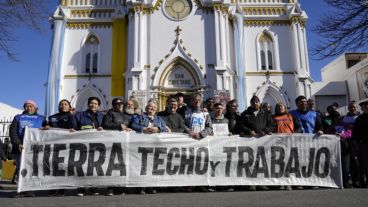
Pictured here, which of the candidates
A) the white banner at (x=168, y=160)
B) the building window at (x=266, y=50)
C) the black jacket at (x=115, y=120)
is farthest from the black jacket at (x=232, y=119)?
the building window at (x=266, y=50)

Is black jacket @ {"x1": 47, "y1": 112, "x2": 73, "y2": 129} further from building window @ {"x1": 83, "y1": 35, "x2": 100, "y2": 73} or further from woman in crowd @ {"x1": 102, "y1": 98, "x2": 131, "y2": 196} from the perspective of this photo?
building window @ {"x1": 83, "y1": 35, "x2": 100, "y2": 73}

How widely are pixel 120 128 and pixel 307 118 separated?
169 inches

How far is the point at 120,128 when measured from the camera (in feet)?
20.7

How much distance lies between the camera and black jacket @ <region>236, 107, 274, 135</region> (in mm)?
6566

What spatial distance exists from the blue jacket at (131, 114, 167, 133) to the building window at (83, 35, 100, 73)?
50.7 feet

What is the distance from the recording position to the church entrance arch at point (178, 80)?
755 inches

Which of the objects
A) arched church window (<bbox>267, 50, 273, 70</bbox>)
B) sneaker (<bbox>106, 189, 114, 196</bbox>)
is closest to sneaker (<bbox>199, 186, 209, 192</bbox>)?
sneaker (<bbox>106, 189, 114, 196</bbox>)

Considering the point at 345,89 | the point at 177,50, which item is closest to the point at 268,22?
the point at 177,50

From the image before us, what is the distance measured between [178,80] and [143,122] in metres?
13.4

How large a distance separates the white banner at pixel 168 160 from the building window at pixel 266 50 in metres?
15.2

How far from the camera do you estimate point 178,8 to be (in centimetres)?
2023

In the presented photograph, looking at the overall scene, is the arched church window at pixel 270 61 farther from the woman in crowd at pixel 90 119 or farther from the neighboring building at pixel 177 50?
the woman in crowd at pixel 90 119

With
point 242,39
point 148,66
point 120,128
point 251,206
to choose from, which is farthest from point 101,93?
point 251,206

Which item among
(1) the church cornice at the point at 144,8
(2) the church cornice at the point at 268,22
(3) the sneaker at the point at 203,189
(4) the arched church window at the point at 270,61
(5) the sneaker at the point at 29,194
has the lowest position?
(3) the sneaker at the point at 203,189
